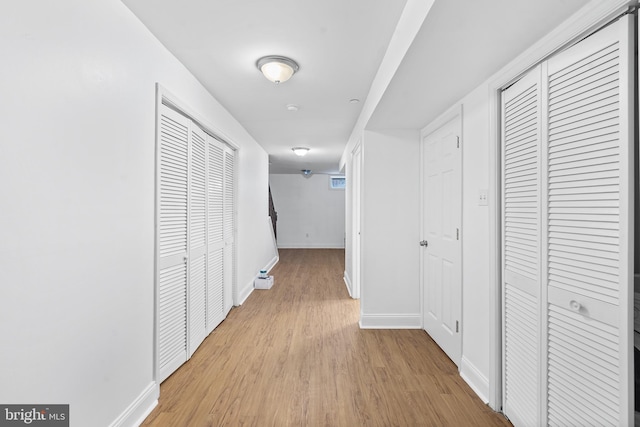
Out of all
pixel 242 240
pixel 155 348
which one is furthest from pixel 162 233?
pixel 242 240

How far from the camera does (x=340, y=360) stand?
2750mm

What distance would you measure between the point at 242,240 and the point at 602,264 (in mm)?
3867

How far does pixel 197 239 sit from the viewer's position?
2.96m

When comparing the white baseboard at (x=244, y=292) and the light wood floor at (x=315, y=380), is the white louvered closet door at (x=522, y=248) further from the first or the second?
the white baseboard at (x=244, y=292)

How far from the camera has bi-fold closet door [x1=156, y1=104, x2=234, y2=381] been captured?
7.64ft

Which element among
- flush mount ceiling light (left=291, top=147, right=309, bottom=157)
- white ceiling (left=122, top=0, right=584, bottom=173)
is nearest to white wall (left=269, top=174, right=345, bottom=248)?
flush mount ceiling light (left=291, top=147, right=309, bottom=157)

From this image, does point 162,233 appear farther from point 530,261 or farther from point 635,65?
point 635,65

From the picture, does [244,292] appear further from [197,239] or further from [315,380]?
[315,380]

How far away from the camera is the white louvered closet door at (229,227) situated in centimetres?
384

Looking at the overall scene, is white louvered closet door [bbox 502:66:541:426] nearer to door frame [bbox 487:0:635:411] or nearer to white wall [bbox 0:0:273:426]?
→ door frame [bbox 487:0:635:411]

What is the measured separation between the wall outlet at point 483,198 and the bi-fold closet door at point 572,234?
0.61ft

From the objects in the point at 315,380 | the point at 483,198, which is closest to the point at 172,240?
the point at 315,380

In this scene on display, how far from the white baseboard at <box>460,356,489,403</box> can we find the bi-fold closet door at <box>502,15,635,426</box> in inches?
7.5

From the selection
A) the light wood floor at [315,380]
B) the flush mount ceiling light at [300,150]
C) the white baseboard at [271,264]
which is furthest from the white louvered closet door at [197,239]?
the white baseboard at [271,264]
